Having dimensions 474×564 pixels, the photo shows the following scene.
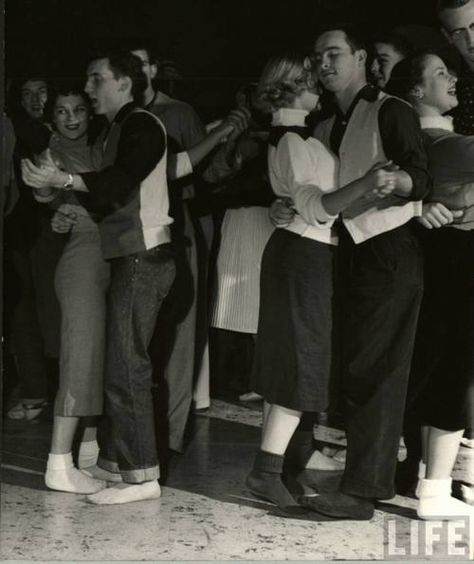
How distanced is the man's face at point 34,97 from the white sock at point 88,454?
46.9 inches

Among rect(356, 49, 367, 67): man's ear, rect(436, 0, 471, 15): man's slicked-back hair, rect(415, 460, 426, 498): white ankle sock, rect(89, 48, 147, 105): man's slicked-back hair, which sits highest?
rect(436, 0, 471, 15): man's slicked-back hair

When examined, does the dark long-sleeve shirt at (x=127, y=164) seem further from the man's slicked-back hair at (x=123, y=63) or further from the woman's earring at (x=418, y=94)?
the woman's earring at (x=418, y=94)

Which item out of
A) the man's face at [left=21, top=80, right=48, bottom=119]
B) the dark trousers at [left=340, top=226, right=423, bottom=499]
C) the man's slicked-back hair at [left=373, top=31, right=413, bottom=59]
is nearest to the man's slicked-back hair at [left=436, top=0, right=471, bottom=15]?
the man's slicked-back hair at [left=373, top=31, right=413, bottom=59]

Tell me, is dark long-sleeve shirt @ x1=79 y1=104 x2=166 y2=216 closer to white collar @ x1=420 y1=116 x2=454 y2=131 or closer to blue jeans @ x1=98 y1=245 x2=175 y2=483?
blue jeans @ x1=98 y1=245 x2=175 y2=483

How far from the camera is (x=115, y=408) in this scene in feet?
13.9

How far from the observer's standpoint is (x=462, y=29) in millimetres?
4223

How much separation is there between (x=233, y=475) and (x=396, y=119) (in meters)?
1.40

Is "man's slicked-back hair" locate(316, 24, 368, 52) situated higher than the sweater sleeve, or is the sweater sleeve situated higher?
"man's slicked-back hair" locate(316, 24, 368, 52)

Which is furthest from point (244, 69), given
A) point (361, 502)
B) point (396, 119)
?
point (361, 502)

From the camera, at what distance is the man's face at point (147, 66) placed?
435 centimetres

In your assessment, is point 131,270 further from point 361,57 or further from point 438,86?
point 438,86

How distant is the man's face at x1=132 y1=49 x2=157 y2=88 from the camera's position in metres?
4.35

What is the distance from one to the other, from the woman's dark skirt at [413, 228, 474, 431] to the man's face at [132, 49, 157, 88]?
3.71 feet

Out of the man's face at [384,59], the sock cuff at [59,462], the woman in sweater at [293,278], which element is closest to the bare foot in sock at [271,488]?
the woman in sweater at [293,278]
